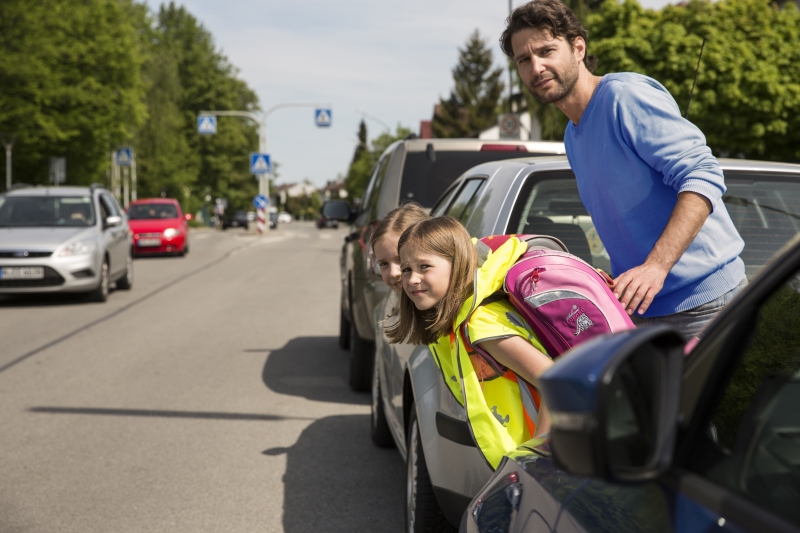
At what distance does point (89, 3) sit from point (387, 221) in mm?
42516

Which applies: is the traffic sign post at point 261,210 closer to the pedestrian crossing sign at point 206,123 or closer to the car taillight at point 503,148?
the pedestrian crossing sign at point 206,123

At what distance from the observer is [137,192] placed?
240 feet

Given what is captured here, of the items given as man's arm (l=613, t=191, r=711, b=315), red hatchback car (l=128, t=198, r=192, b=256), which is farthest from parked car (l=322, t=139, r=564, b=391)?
red hatchback car (l=128, t=198, r=192, b=256)

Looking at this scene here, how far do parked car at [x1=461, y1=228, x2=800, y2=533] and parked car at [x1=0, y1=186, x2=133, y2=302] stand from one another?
41.1 feet

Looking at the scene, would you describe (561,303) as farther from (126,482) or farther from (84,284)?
(84,284)

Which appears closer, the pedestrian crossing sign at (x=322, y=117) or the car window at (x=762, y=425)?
the car window at (x=762, y=425)

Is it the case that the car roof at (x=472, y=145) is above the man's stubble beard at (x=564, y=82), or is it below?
below

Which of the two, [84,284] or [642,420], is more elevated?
[642,420]

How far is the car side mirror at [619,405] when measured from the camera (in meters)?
1.24

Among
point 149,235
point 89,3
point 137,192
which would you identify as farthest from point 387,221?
point 137,192

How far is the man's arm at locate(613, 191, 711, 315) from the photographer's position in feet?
8.86

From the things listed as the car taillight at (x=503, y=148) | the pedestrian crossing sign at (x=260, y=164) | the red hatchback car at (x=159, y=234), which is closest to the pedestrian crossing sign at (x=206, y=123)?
the pedestrian crossing sign at (x=260, y=164)

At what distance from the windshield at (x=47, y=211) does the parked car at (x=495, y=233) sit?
1090 centimetres

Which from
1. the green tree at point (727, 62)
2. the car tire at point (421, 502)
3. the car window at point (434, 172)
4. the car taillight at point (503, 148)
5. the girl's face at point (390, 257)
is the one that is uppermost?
the green tree at point (727, 62)
